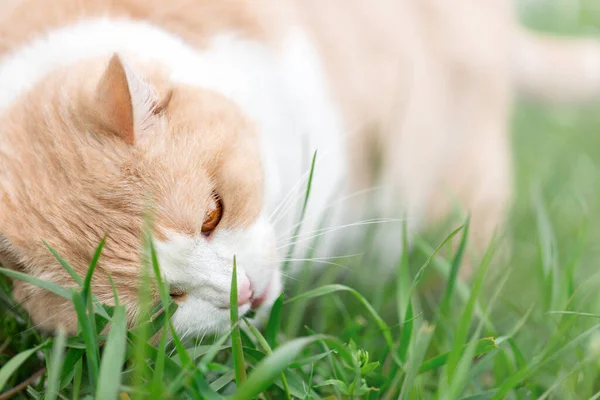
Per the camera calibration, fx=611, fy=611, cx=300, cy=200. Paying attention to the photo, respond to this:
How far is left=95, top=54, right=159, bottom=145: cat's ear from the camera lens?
3.53ft

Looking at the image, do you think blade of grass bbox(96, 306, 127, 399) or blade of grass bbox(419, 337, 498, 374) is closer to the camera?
blade of grass bbox(96, 306, 127, 399)

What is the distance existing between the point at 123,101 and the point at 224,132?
0.24 m

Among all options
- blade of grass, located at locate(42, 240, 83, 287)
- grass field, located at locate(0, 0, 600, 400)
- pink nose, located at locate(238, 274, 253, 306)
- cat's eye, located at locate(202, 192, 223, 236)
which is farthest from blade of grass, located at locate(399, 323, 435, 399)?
blade of grass, located at locate(42, 240, 83, 287)

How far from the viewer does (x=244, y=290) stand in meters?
1.20

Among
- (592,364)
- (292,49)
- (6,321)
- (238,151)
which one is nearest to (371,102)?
(292,49)

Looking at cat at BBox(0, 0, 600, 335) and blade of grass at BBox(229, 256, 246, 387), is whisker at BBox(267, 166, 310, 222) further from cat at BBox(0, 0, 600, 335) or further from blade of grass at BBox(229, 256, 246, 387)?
blade of grass at BBox(229, 256, 246, 387)

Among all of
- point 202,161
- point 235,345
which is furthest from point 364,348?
point 202,161

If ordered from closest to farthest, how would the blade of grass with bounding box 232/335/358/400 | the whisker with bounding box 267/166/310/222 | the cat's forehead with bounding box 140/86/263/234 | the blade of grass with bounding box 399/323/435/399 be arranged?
the blade of grass with bounding box 232/335/358/400 → the blade of grass with bounding box 399/323/435/399 → the cat's forehead with bounding box 140/86/263/234 → the whisker with bounding box 267/166/310/222

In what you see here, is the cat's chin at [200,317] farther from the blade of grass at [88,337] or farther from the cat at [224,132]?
the blade of grass at [88,337]

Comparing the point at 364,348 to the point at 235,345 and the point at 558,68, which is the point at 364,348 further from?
the point at 558,68

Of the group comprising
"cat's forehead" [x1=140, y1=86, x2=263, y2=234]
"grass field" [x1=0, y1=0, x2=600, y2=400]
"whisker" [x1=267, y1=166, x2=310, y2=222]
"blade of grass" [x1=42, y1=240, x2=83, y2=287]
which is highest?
"cat's forehead" [x1=140, y1=86, x2=263, y2=234]

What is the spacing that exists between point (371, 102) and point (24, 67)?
98 centimetres

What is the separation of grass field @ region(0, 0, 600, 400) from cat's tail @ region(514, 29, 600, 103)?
98 centimetres

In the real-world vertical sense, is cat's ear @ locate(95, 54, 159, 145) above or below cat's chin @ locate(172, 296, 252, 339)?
above
